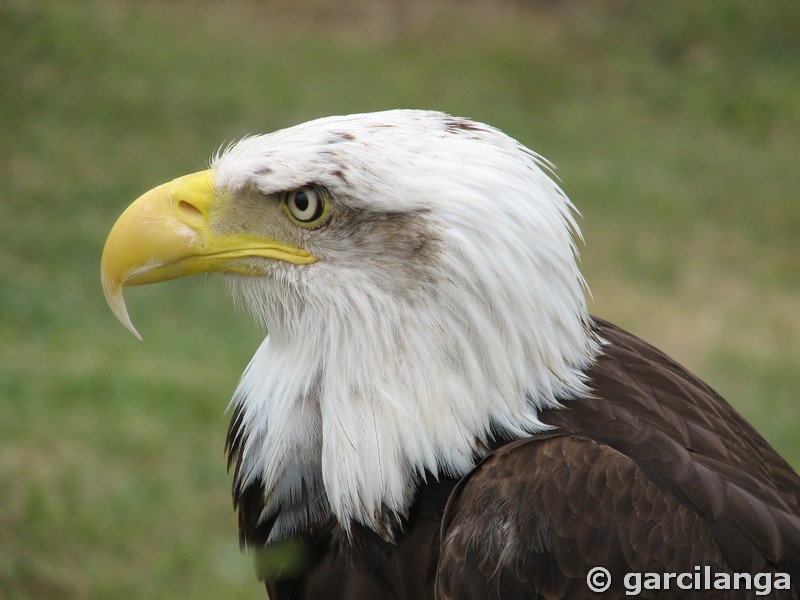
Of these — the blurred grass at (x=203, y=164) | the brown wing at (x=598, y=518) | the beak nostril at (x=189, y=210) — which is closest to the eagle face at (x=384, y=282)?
the beak nostril at (x=189, y=210)

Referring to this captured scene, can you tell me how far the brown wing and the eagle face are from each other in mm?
166

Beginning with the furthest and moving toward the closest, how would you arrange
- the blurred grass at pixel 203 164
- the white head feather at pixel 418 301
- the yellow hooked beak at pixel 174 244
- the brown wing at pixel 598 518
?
1. the blurred grass at pixel 203 164
2. the yellow hooked beak at pixel 174 244
3. the white head feather at pixel 418 301
4. the brown wing at pixel 598 518

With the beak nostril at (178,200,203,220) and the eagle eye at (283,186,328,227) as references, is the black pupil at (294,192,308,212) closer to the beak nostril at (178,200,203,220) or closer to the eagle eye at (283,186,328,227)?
the eagle eye at (283,186,328,227)

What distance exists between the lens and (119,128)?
11.8 metres

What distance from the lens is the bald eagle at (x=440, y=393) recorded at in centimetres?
273

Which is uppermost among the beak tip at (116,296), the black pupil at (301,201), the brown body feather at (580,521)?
the black pupil at (301,201)

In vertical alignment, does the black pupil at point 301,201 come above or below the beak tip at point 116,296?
above

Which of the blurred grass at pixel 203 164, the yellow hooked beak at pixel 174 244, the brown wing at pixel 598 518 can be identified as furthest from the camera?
the blurred grass at pixel 203 164

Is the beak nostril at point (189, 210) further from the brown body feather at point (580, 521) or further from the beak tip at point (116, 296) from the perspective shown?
the brown body feather at point (580, 521)

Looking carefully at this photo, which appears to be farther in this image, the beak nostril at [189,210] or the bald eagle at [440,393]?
the beak nostril at [189,210]

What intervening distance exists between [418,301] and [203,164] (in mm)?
8840

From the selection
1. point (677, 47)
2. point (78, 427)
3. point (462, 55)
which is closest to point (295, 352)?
point (78, 427)

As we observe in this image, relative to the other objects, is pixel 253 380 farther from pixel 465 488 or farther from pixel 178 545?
pixel 178 545

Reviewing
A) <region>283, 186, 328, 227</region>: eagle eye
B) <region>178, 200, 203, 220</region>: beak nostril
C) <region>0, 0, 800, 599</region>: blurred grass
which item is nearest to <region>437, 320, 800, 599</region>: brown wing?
<region>283, 186, 328, 227</region>: eagle eye
